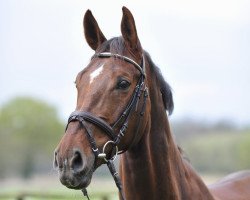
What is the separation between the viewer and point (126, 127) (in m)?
4.14

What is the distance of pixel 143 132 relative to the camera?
4398 millimetres

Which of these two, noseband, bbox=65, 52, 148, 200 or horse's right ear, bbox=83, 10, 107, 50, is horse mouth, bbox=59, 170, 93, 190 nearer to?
noseband, bbox=65, 52, 148, 200

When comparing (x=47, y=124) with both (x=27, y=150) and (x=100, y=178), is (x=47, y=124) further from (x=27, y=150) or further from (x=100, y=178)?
(x=100, y=178)

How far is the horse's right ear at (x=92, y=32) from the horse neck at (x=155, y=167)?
627 mm

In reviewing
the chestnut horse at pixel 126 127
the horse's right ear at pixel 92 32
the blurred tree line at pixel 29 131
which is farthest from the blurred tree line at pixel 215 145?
the horse's right ear at pixel 92 32

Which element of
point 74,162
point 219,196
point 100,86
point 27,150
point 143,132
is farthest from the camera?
point 27,150

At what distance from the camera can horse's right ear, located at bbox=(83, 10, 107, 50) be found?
15.0 ft

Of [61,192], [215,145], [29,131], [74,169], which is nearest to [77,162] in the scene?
[74,169]

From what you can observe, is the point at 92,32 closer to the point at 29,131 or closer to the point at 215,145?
the point at 215,145

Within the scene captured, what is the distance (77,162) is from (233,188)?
265cm

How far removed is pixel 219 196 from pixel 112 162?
173cm

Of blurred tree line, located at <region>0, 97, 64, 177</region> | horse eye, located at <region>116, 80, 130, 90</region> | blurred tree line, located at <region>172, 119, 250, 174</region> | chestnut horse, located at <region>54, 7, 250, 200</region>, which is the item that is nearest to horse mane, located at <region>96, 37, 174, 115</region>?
chestnut horse, located at <region>54, 7, 250, 200</region>

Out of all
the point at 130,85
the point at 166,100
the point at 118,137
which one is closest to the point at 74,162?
the point at 118,137

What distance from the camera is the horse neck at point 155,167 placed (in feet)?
14.6
